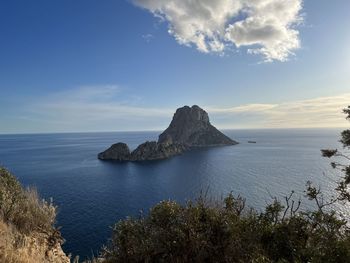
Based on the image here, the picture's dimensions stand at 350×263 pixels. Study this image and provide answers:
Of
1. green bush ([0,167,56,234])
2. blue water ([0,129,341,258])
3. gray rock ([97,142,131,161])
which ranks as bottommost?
blue water ([0,129,341,258])

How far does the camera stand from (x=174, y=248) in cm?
1192

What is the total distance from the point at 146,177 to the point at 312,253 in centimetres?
10727

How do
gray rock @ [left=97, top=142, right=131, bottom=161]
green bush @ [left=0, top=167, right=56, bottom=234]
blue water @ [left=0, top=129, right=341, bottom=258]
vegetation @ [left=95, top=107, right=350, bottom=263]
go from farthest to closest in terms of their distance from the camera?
1. gray rock @ [left=97, top=142, right=131, bottom=161]
2. blue water @ [left=0, top=129, right=341, bottom=258]
3. green bush @ [left=0, top=167, right=56, bottom=234]
4. vegetation @ [left=95, top=107, right=350, bottom=263]

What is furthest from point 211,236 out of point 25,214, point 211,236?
point 25,214

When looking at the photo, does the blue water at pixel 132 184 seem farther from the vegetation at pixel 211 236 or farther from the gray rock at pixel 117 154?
the vegetation at pixel 211 236

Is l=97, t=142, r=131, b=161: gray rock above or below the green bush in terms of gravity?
below

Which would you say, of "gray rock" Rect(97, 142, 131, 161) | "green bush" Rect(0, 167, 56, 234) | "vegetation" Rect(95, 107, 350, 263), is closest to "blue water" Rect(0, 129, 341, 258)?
"gray rock" Rect(97, 142, 131, 161)

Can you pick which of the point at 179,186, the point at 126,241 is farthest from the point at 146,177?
the point at 126,241

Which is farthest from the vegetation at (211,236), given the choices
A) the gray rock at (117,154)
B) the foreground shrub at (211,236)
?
the gray rock at (117,154)

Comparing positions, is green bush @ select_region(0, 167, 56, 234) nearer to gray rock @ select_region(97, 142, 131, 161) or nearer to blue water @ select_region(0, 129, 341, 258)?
blue water @ select_region(0, 129, 341, 258)

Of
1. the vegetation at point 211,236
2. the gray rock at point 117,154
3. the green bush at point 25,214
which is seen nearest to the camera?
the vegetation at point 211,236

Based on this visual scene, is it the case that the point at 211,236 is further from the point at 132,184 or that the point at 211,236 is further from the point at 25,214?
the point at 132,184

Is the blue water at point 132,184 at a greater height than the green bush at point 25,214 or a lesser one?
lesser

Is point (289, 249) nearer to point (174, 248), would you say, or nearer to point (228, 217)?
point (228, 217)
